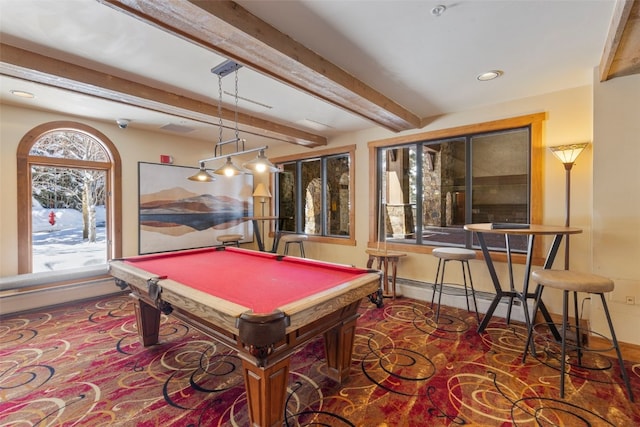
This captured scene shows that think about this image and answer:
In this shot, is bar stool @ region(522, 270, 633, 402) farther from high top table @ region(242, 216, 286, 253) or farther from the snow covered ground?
the snow covered ground

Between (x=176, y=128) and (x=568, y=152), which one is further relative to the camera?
(x=176, y=128)

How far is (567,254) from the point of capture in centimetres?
296

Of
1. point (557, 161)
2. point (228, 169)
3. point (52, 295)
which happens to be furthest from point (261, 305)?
point (52, 295)

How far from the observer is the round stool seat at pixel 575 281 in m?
2.06

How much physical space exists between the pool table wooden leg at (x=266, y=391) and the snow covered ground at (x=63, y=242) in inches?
170

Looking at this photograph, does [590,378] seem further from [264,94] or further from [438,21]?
[264,94]

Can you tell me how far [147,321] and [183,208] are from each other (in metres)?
2.93

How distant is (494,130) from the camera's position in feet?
12.1

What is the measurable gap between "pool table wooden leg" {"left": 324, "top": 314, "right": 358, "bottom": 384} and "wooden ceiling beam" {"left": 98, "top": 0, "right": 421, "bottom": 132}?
6.86 ft

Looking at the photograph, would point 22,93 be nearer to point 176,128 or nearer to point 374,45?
point 176,128

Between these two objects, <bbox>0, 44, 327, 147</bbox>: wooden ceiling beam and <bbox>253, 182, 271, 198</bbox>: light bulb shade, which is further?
<bbox>253, 182, 271, 198</bbox>: light bulb shade

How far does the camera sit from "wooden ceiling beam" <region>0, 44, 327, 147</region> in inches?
92.8

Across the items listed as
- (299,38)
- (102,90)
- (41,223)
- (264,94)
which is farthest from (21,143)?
(299,38)

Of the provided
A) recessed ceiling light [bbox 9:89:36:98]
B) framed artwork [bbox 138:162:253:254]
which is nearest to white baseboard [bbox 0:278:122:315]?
framed artwork [bbox 138:162:253:254]
